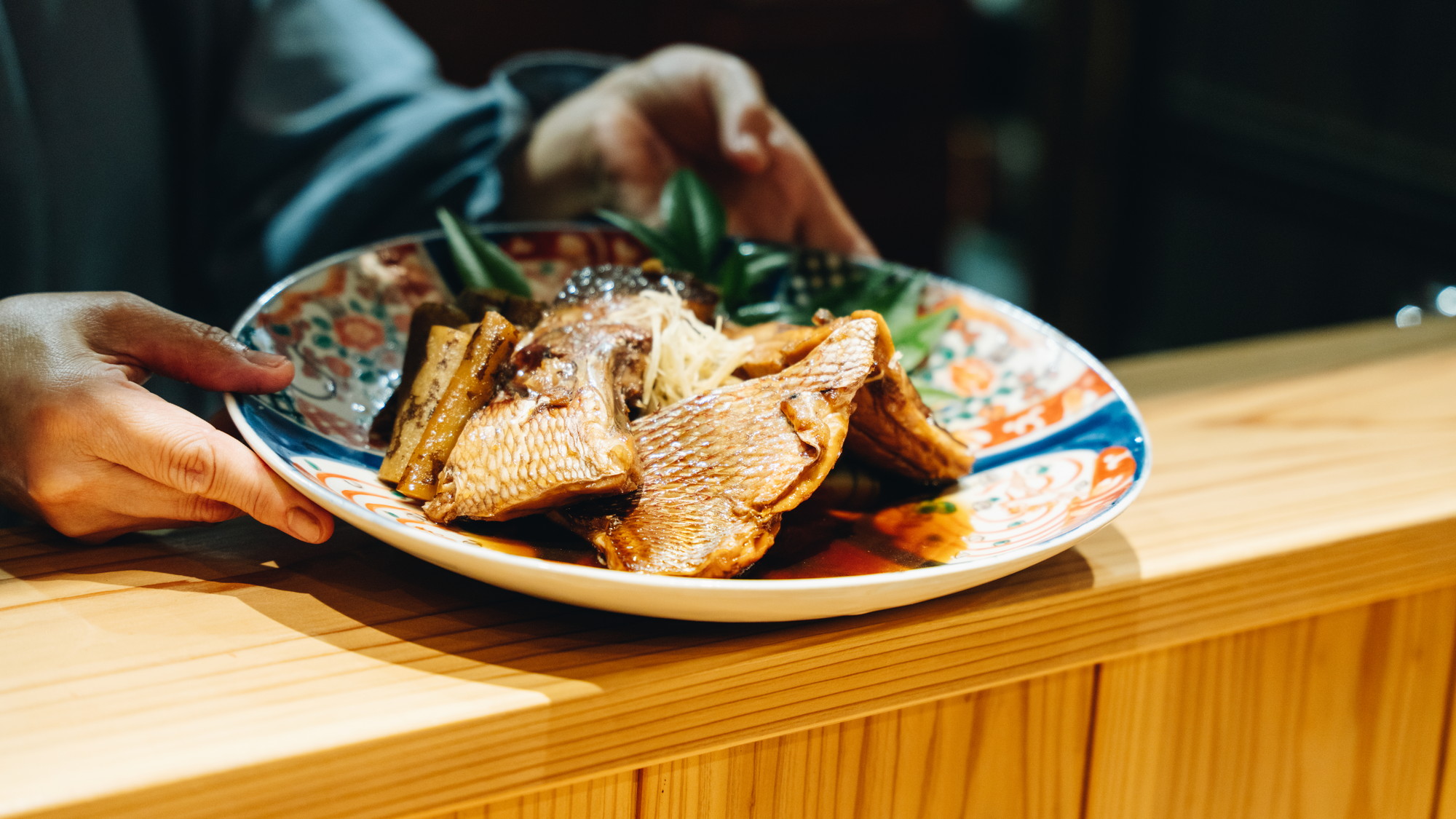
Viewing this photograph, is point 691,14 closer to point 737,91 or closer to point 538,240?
point 737,91

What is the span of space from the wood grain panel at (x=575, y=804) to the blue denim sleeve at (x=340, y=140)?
130 centimetres

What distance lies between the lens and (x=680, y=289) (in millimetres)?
1218

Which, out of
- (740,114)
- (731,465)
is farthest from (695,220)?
(731,465)

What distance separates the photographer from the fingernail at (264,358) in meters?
0.97

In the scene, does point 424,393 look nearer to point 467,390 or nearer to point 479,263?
point 467,390

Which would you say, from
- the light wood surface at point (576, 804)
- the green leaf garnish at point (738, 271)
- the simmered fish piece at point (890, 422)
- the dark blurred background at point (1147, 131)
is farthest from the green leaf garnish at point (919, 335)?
the dark blurred background at point (1147, 131)

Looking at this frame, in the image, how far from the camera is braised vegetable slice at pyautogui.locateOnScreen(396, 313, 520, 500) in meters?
0.95

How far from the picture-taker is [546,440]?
877 mm

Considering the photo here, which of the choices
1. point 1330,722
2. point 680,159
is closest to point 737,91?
point 680,159

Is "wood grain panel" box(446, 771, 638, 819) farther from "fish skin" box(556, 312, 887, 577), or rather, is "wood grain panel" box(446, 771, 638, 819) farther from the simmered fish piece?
the simmered fish piece

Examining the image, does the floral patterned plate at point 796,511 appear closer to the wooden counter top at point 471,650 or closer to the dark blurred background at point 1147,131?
the wooden counter top at point 471,650

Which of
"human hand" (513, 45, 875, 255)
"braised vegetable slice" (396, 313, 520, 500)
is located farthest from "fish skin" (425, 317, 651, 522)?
"human hand" (513, 45, 875, 255)

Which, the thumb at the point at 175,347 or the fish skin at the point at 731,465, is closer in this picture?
the fish skin at the point at 731,465

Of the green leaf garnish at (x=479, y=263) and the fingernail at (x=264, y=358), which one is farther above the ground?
the green leaf garnish at (x=479, y=263)
